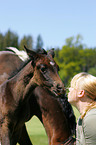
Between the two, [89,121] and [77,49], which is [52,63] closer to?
[89,121]

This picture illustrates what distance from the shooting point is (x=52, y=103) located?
4.43 m

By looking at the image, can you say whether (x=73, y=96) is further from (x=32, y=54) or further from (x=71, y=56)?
(x=71, y=56)

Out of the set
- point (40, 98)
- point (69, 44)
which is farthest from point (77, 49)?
point (40, 98)

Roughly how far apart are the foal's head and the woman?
1.94 m

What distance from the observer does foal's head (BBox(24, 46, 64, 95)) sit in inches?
156

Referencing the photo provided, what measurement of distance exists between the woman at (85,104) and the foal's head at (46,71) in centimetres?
194

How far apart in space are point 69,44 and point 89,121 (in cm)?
5298

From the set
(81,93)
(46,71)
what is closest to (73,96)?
(81,93)

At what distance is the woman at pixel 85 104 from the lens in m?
1.72

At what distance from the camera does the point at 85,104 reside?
1922 millimetres

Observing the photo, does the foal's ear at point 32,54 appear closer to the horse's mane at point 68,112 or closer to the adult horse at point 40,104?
the adult horse at point 40,104

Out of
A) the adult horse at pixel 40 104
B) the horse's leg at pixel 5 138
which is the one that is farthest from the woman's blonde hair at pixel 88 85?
the horse's leg at pixel 5 138

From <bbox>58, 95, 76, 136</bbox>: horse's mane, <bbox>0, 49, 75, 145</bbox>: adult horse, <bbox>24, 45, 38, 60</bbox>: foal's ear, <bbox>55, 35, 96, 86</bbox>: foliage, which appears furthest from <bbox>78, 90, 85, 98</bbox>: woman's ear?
<bbox>55, 35, 96, 86</bbox>: foliage

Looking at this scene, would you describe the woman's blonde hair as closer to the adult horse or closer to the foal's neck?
the adult horse
